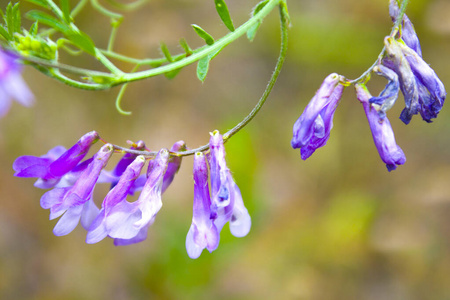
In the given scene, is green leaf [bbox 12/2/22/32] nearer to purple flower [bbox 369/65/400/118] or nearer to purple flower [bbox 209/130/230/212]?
purple flower [bbox 209/130/230/212]

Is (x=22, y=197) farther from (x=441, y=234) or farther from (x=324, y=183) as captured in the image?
(x=441, y=234)

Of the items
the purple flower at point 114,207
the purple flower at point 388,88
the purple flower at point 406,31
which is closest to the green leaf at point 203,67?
the purple flower at point 114,207

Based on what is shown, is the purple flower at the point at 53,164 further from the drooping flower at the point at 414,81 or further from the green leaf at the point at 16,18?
the drooping flower at the point at 414,81

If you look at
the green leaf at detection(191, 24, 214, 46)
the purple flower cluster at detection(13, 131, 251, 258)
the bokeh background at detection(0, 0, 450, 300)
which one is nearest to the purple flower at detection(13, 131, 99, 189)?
the purple flower cluster at detection(13, 131, 251, 258)

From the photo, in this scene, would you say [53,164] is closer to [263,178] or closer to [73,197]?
[73,197]

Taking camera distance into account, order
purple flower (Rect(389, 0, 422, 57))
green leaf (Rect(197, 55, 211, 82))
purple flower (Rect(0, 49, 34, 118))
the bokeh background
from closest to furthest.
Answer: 1. purple flower (Rect(0, 49, 34, 118))
2. green leaf (Rect(197, 55, 211, 82))
3. purple flower (Rect(389, 0, 422, 57))
4. the bokeh background

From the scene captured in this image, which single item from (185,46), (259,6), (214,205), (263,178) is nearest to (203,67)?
(185,46)

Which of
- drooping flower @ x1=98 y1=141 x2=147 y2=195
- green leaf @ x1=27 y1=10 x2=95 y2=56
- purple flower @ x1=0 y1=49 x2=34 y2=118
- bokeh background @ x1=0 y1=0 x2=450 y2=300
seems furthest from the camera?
bokeh background @ x1=0 y1=0 x2=450 y2=300
